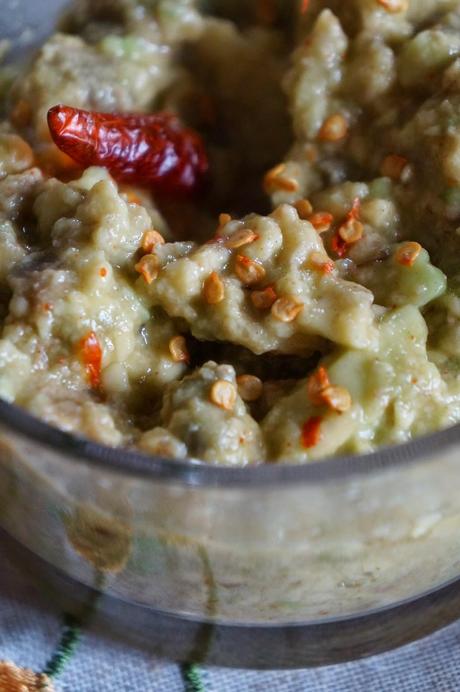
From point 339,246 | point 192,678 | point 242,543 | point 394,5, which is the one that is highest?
point 394,5

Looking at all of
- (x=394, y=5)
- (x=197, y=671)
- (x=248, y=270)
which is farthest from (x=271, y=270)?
(x=197, y=671)

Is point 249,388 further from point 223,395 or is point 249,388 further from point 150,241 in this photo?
point 150,241

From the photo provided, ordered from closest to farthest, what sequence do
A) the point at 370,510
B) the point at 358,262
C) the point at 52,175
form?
the point at 370,510 → the point at 358,262 → the point at 52,175

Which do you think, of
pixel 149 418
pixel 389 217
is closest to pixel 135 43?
pixel 389 217

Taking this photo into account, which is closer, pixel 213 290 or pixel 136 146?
pixel 213 290

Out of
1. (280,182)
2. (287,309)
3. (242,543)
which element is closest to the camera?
(242,543)

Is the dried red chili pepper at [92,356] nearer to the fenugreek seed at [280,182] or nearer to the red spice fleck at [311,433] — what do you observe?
the red spice fleck at [311,433]

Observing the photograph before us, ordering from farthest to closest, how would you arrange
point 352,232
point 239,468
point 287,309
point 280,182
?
1. point 280,182
2. point 352,232
3. point 287,309
4. point 239,468

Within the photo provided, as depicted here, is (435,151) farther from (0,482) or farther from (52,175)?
(0,482)
